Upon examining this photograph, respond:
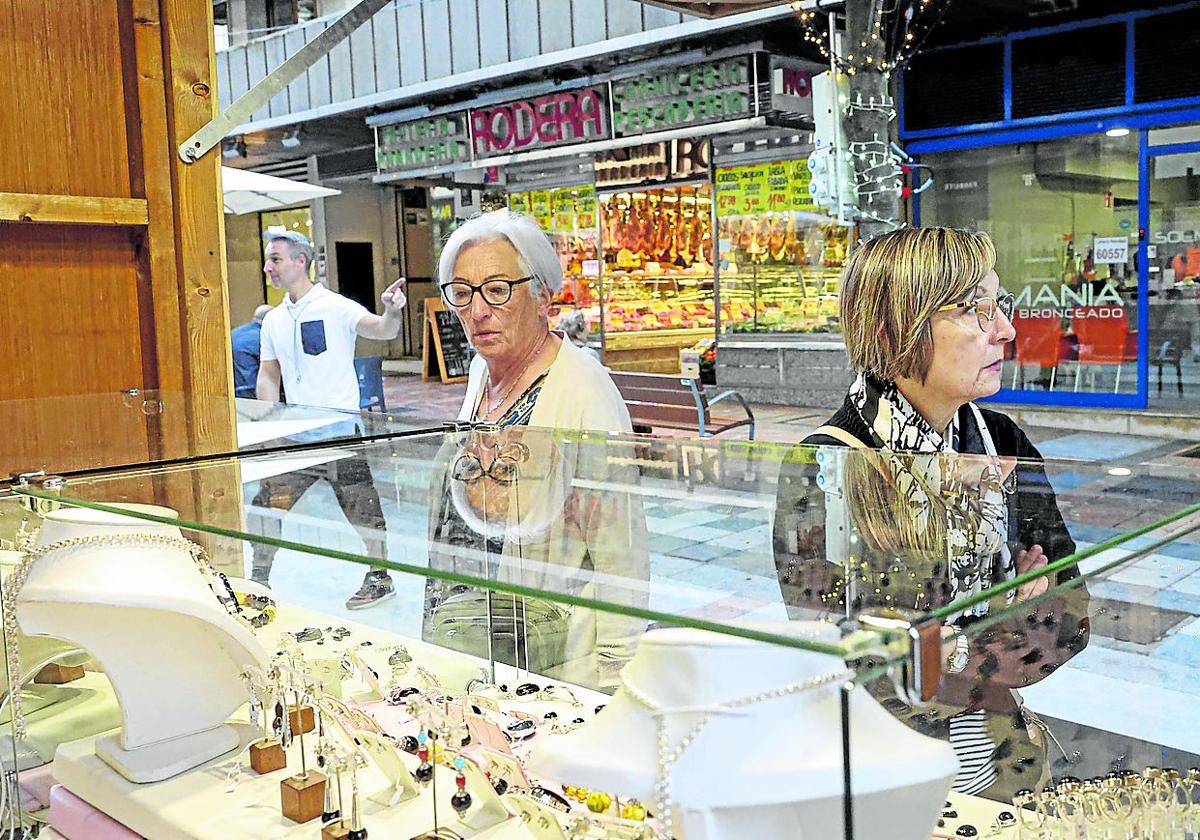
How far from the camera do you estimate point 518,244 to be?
9.24 ft

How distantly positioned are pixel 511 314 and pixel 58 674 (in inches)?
53.2

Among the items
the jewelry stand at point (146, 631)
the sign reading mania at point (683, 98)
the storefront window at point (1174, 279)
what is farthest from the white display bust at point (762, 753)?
the sign reading mania at point (683, 98)

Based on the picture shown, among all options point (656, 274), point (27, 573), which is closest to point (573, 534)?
point (27, 573)

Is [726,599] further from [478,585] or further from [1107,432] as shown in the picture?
[1107,432]

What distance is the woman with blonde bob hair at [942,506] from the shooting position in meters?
0.94

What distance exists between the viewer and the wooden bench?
22.5 ft

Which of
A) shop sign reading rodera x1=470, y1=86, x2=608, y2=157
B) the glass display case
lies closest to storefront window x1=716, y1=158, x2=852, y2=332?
shop sign reading rodera x1=470, y1=86, x2=608, y2=157

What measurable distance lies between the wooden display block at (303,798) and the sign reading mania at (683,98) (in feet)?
30.4

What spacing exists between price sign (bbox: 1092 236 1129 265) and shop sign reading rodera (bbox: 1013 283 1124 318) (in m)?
0.21

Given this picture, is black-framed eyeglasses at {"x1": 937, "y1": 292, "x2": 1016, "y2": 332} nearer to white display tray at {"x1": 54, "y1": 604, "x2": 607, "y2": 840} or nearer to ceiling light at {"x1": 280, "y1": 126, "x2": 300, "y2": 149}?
white display tray at {"x1": 54, "y1": 604, "x2": 607, "y2": 840}

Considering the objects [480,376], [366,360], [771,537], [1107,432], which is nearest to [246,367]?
[366,360]

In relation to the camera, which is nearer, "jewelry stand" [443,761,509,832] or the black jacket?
the black jacket

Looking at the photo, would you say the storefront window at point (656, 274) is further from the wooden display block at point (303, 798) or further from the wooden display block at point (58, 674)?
the wooden display block at point (303, 798)

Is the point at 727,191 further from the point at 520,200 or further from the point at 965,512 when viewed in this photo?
the point at 965,512
